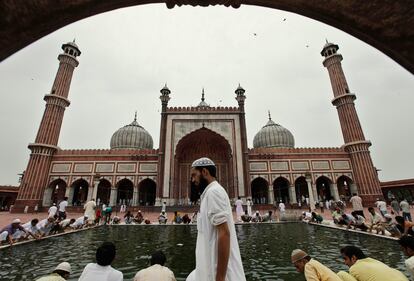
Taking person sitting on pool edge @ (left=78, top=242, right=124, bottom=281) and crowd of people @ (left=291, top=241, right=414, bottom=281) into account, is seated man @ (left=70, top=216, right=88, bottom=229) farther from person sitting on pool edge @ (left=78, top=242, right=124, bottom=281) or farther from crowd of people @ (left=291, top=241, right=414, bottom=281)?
crowd of people @ (left=291, top=241, right=414, bottom=281)

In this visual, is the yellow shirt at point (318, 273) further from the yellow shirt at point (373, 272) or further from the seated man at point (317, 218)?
the seated man at point (317, 218)

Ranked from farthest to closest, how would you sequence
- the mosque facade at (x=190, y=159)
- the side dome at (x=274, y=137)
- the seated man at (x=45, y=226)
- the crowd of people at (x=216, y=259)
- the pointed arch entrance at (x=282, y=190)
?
the side dome at (x=274, y=137), the pointed arch entrance at (x=282, y=190), the mosque facade at (x=190, y=159), the seated man at (x=45, y=226), the crowd of people at (x=216, y=259)

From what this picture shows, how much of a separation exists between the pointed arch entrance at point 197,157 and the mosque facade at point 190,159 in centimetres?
11

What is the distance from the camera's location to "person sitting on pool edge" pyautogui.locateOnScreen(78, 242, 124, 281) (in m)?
2.38

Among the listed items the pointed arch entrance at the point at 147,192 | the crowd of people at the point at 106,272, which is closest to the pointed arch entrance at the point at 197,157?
the pointed arch entrance at the point at 147,192

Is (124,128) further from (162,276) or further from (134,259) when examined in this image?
(162,276)

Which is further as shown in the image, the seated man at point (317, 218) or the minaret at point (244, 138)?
the minaret at point (244, 138)

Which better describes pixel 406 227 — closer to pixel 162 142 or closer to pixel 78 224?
pixel 78 224

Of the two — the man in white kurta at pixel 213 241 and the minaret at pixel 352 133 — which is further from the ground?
the minaret at pixel 352 133

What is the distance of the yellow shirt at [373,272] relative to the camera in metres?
2.30

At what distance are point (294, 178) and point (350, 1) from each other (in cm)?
2405

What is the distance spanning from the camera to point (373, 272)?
2408mm

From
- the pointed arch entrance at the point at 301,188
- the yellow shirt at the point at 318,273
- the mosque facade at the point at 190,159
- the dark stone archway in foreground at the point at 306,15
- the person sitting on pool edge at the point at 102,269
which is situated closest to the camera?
the dark stone archway in foreground at the point at 306,15

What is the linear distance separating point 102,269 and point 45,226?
7496mm
